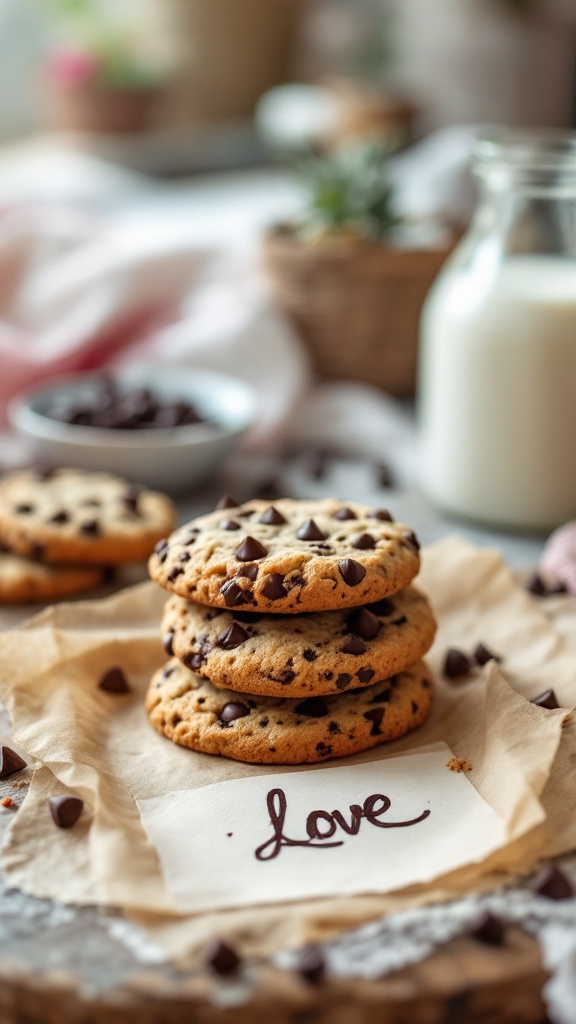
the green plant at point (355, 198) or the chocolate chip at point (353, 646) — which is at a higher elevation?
the green plant at point (355, 198)

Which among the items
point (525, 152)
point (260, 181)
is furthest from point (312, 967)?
point (260, 181)

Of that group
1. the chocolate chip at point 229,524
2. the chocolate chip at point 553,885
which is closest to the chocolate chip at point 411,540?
the chocolate chip at point 229,524

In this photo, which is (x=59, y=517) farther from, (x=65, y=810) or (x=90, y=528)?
(x=65, y=810)

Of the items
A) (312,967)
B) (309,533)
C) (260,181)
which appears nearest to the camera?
(312,967)

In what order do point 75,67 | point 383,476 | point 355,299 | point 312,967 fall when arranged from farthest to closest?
point 75,67
point 355,299
point 383,476
point 312,967

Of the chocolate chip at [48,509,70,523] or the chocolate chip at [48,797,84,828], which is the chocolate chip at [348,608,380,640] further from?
the chocolate chip at [48,509,70,523]

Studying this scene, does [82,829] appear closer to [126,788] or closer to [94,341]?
[126,788]

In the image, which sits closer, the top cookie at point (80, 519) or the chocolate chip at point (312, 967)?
the chocolate chip at point (312, 967)

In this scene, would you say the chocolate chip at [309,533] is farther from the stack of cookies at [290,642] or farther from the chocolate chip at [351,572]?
the chocolate chip at [351,572]
